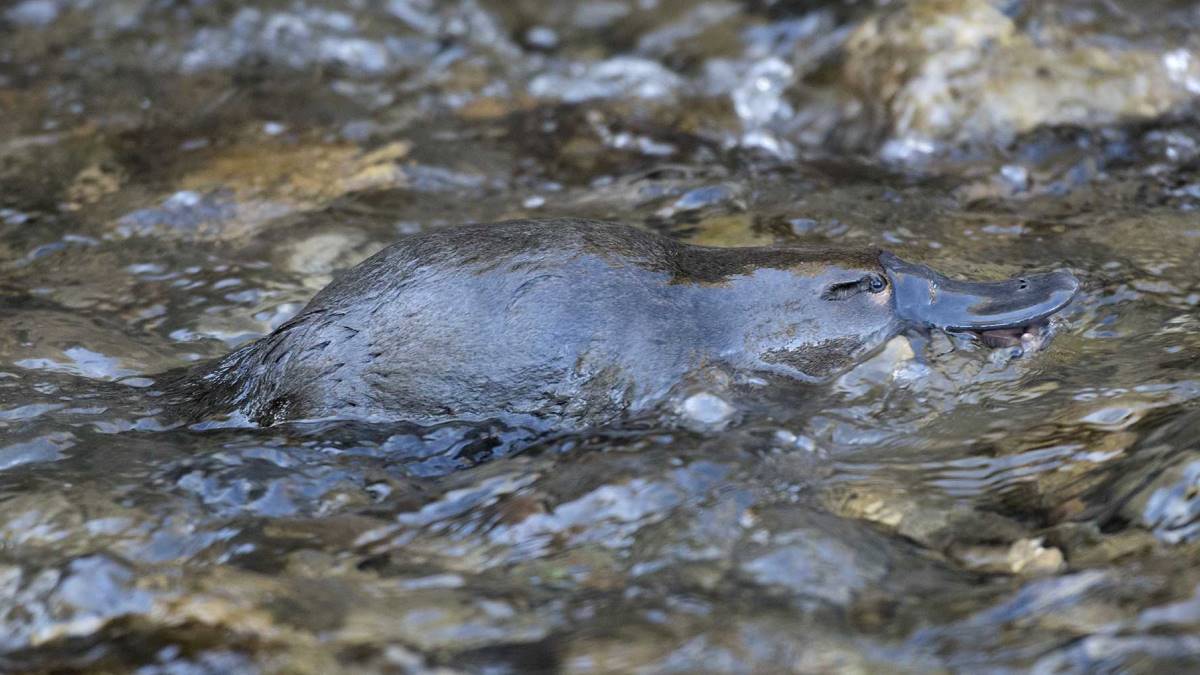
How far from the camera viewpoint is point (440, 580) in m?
2.61

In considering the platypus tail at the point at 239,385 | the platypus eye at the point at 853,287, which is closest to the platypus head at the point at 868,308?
the platypus eye at the point at 853,287

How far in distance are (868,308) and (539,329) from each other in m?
0.98

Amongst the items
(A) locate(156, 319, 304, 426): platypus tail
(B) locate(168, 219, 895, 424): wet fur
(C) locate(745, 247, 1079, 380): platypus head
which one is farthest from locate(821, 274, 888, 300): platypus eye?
(A) locate(156, 319, 304, 426): platypus tail

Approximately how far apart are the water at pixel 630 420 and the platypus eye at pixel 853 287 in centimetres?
21

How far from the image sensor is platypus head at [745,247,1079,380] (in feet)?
11.2

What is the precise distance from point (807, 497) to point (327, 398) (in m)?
1.24

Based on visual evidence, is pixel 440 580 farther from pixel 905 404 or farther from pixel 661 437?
pixel 905 404

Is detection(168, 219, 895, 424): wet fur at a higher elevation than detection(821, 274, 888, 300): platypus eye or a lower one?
higher

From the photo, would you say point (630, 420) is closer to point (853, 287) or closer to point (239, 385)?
point (853, 287)

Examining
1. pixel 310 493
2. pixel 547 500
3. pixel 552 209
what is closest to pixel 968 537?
pixel 547 500

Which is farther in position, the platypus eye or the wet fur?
the platypus eye

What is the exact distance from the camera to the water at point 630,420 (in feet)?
7.90

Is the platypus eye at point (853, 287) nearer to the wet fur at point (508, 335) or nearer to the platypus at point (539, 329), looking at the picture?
the platypus at point (539, 329)

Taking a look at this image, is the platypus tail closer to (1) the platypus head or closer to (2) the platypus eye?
(1) the platypus head
